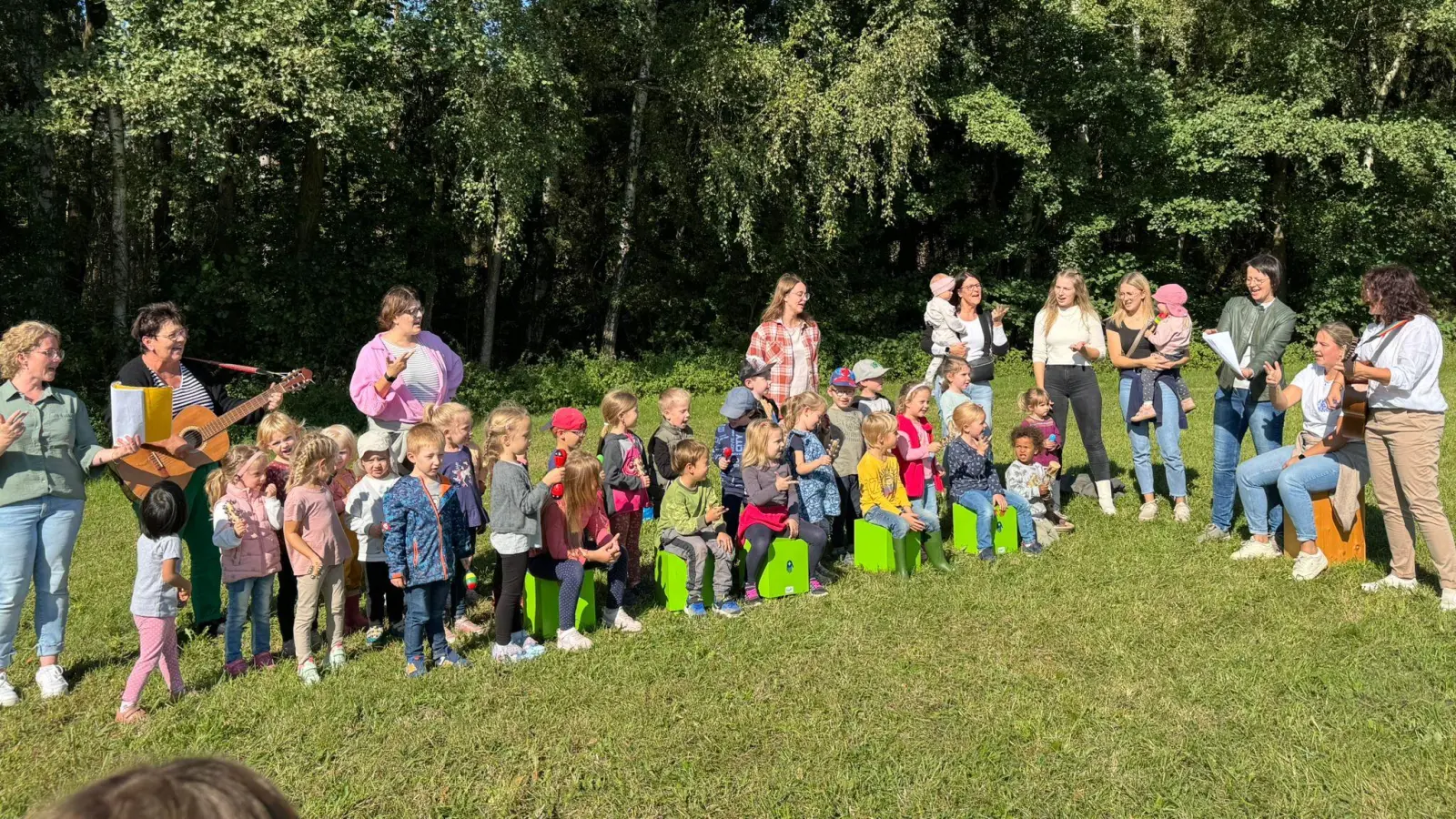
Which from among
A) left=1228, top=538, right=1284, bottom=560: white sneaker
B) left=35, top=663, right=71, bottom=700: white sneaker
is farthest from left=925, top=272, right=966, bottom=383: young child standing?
left=35, top=663, right=71, bottom=700: white sneaker

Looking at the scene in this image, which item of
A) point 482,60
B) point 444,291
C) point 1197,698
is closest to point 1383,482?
point 1197,698

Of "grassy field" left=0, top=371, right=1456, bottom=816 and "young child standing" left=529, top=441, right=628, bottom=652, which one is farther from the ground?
"young child standing" left=529, top=441, right=628, bottom=652

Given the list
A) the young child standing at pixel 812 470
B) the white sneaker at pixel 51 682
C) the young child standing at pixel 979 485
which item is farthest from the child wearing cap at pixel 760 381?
the white sneaker at pixel 51 682

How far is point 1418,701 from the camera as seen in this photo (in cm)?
493

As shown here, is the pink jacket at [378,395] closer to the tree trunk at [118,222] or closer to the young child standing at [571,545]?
the young child standing at [571,545]

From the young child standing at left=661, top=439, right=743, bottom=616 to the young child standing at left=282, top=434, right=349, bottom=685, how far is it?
1.93 meters

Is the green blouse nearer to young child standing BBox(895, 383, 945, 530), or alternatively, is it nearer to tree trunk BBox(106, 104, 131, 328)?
young child standing BBox(895, 383, 945, 530)

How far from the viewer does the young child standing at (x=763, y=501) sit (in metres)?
6.83

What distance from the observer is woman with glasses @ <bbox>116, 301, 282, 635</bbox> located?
5.95 metres

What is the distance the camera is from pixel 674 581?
6641mm

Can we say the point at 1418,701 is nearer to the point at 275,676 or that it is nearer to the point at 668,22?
the point at 275,676

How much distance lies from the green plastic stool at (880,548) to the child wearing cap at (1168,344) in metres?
2.54

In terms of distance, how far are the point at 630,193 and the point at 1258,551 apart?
1400 centimetres

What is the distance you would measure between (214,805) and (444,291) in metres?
20.1
